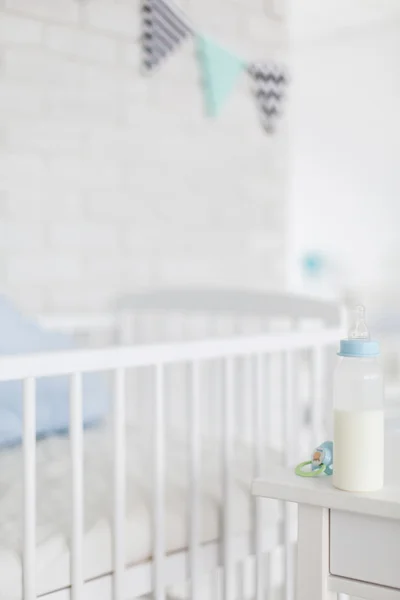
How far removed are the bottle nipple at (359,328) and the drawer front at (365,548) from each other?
170 millimetres

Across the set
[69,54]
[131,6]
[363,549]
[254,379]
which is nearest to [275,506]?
[254,379]

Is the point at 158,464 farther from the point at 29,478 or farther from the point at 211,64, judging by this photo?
the point at 211,64

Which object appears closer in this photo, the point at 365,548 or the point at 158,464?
the point at 365,548

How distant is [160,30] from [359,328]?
4.63ft

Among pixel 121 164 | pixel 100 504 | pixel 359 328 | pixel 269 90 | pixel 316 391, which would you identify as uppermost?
pixel 269 90

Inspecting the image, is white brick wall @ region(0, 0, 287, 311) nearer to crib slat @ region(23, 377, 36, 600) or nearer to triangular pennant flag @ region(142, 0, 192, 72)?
triangular pennant flag @ region(142, 0, 192, 72)

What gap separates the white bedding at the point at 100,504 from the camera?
107 centimetres

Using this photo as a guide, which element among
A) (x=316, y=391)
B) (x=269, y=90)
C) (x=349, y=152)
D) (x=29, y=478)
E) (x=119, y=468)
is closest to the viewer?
(x=29, y=478)

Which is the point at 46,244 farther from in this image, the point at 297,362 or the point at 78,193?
the point at 297,362

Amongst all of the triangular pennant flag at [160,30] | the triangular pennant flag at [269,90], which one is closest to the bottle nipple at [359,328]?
the triangular pennant flag at [160,30]

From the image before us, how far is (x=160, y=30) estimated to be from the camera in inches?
83.1

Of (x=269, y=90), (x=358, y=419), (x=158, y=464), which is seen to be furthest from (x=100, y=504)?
(x=269, y=90)

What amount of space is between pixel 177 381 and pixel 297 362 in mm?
624

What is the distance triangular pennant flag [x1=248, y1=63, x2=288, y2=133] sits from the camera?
2.34 m
